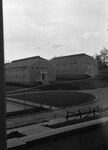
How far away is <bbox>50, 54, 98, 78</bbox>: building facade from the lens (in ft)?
191

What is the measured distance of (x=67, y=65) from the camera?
60.6 m

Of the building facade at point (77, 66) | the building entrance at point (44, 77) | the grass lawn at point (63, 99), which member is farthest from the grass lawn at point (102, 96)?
the building facade at point (77, 66)

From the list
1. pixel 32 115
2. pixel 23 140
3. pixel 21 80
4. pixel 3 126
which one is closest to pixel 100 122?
pixel 23 140

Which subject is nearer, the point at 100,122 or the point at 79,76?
the point at 100,122

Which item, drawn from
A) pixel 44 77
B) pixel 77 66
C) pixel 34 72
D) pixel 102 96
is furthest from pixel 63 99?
pixel 77 66

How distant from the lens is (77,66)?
58125mm

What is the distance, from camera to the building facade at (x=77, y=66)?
58188 millimetres

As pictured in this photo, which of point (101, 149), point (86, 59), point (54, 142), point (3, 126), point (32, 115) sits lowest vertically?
point (32, 115)

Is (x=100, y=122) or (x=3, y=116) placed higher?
(x=3, y=116)

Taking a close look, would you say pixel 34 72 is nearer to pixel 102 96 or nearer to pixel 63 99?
pixel 63 99

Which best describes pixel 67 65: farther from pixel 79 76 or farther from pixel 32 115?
pixel 32 115

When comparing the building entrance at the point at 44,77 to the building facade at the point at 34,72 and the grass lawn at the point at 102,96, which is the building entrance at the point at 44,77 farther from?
the grass lawn at the point at 102,96

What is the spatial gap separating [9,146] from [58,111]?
2033cm

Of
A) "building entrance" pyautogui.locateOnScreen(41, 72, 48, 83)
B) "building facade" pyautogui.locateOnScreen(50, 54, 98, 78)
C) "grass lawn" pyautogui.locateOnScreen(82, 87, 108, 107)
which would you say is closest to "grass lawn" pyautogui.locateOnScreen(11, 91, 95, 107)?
A: "grass lawn" pyautogui.locateOnScreen(82, 87, 108, 107)
